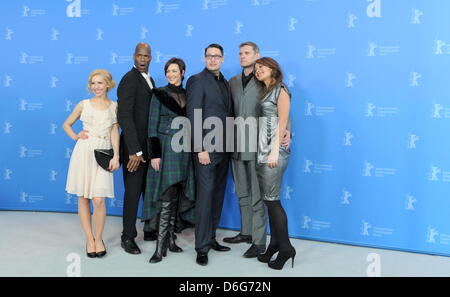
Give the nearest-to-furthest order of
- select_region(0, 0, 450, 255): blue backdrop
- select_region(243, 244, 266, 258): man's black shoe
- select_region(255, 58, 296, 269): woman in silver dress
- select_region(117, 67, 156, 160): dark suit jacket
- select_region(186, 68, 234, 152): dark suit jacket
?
select_region(255, 58, 296, 269): woman in silver dress < select_region(186, 68, 234, 152): dark suit jacket < select_region(117, 67, 156, 160): dark suit jacket < select_region(243, 244, 266, 258): man's black shoe < select_region(0, 0, 450, 255): blue backdrop

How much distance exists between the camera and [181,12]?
3742 millimetres

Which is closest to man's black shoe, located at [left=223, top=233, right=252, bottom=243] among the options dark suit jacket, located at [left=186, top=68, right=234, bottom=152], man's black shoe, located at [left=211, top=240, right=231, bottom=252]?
man's black shoe, located at [left=211, top=240, right=231, bottom=252]

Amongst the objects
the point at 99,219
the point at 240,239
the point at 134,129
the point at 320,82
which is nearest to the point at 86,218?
the point at 99,219

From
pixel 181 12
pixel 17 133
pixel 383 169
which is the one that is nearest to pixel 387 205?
pixel 383 169

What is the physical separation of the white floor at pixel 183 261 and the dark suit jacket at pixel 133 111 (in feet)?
2.49

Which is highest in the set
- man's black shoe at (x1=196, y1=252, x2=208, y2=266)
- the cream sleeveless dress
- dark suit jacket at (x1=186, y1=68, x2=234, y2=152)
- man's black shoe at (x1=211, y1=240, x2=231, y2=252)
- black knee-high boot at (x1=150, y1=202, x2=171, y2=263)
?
dark suit jacket at (x1=186, y1=68, x2=234, y2=152)

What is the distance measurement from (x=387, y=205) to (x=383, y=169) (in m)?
0.29

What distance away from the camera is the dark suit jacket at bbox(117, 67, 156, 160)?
2.86 metres

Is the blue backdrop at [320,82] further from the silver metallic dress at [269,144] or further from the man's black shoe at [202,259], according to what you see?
the man's black shoe at [202,259]

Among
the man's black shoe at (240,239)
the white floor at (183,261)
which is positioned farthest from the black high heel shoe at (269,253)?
the man's black shoe at (240,239)

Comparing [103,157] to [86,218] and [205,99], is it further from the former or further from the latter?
[205,99]

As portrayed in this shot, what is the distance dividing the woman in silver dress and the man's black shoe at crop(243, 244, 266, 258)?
239 millimetres

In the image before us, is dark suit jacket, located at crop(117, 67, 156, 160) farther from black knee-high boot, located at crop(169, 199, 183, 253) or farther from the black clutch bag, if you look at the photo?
black knee-high boot, located at crop(169, 199, 183, 253)

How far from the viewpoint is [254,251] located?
298cm
